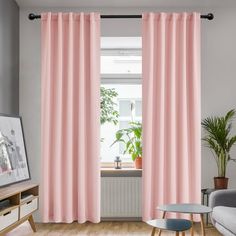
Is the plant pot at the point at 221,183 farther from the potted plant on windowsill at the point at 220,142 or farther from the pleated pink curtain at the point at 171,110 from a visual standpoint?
the pleated pink curtain at the point at 171,110

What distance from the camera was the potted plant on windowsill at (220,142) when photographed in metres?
5.08

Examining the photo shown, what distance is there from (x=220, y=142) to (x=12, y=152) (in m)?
2.28

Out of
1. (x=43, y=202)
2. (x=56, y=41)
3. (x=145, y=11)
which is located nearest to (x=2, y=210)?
(x=43, y=202)

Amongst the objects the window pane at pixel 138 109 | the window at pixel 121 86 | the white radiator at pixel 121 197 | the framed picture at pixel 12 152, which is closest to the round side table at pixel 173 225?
the framed picture at pixel 12 152

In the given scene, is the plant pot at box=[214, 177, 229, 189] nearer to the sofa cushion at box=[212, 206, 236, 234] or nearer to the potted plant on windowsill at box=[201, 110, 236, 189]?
the potted plant on windowsill at box=[201, 110, 236, 189]

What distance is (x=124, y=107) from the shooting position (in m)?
6.08

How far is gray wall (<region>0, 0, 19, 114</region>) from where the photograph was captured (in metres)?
4.90

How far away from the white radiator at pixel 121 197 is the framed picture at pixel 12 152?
3.64 ft

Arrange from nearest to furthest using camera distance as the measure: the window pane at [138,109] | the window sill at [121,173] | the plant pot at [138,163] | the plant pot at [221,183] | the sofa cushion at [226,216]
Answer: the sofa cushion at [226,216] → the plant pot at [221,183] → the window sill at [121,173] → the plant pot at [138,163] → the window pane at [138,109]

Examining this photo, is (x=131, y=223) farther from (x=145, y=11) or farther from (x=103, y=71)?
(x=145, y=11)

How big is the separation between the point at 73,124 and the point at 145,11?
1640 mm

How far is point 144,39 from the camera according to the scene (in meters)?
5.29

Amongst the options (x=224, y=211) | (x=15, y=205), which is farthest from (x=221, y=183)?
(x=15, y=205)

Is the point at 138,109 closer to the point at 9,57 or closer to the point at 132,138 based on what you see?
the point at 132,138
